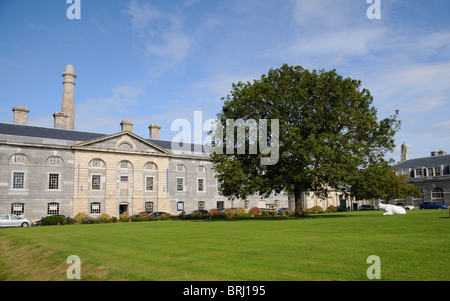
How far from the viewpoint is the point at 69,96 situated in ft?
211

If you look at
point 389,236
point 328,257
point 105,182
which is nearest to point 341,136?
point 389,236

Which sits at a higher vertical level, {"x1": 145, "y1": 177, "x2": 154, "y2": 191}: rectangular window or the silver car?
{"x1": 145, "y1": 177, "x2": 154, "y2": 191}: rectangular window

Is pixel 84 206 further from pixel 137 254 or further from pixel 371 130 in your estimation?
pixel 137 254

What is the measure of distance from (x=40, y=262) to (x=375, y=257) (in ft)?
41.3

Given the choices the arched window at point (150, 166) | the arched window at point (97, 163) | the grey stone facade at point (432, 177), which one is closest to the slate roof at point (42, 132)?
the arched window at point (97, 163)

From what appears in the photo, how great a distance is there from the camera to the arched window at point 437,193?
76375 millimetres

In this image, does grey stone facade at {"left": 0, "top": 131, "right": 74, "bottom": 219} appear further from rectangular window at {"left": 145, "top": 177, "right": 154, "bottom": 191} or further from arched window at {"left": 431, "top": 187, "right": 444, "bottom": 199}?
arched window at {"left": 431, "top": 187, "right": 444, "bottom": 199}

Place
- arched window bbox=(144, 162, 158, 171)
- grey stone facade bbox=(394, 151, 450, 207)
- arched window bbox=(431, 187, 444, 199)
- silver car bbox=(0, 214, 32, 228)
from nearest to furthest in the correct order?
silver car bbox=(0, 214, 32, 228)
arched window bbox=(144, 162, 158, 171)
grey stone facade bbox=(394, 151, 450, 207)
arched window bbox=(431, 187, 444, 199)

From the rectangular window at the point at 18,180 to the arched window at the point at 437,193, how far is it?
245ft

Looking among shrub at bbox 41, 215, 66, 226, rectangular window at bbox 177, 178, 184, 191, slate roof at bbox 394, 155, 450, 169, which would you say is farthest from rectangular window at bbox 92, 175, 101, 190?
slate roof at bbox 394, 155, 450, 169

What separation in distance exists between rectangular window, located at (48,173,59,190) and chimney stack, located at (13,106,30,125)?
9511 millimetres

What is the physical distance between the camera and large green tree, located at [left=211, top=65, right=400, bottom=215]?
111 feet

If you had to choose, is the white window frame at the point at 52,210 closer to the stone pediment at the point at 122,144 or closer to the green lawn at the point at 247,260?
the stone pediment at the point at 122,144

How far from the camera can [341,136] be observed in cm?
3553
